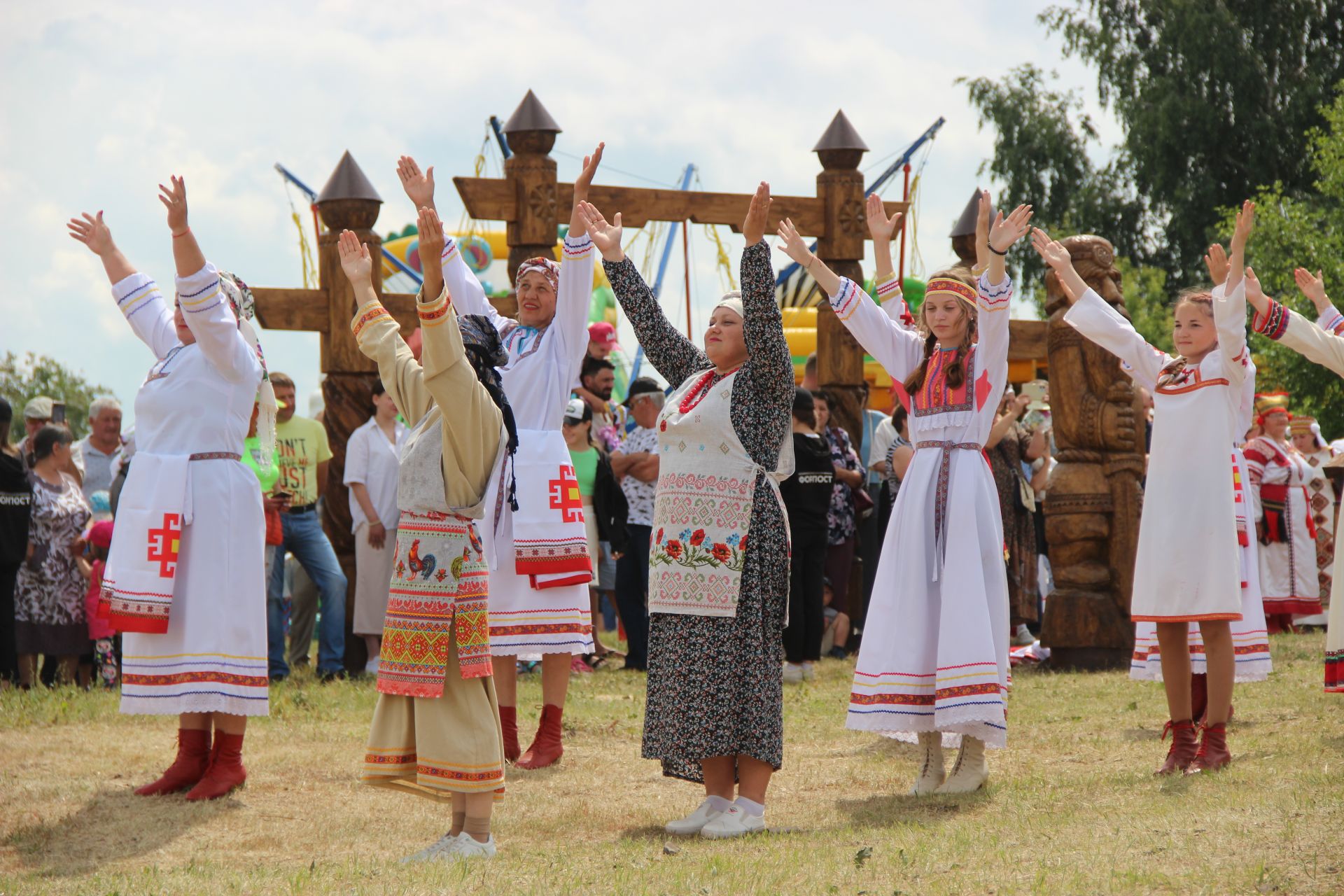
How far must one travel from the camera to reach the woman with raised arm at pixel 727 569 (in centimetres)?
496

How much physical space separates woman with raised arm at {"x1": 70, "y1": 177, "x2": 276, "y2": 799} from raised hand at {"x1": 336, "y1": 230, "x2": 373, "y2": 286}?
3.35 ft

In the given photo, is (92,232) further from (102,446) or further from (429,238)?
(102,446)

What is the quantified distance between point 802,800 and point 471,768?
5.53ft

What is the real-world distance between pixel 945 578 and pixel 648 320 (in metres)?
1.53

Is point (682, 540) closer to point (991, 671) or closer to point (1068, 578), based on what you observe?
point (991, 671)

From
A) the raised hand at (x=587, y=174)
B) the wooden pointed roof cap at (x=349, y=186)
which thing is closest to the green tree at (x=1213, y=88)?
the wooden pointed roof cap at (x=349, y=186)

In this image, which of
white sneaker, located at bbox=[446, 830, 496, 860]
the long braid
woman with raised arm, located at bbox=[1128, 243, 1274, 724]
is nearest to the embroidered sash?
white sneaker, located at bbox=[446, 830, 496, 860]

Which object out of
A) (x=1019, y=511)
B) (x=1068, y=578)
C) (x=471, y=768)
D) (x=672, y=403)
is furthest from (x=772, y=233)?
(x=471, y=768)

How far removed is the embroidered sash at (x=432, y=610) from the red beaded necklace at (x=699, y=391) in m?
0.95

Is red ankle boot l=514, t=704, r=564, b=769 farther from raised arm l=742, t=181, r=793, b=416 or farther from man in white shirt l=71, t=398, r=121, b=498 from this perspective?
man in white shirt l=71, t=398, r=121, b=498

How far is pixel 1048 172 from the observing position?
3316 centimetres

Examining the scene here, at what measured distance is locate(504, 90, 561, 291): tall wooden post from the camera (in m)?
9.62

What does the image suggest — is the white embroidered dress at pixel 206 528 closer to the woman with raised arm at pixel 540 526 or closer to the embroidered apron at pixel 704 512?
the woman with raised arm at pixel 540 526

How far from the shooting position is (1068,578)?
9.19 meters
